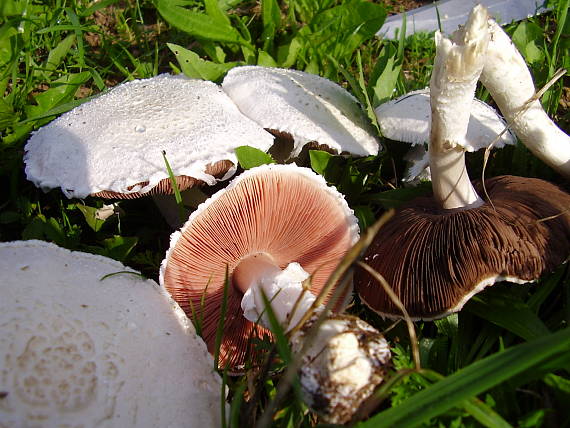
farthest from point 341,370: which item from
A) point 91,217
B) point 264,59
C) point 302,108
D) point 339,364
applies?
point 264,59

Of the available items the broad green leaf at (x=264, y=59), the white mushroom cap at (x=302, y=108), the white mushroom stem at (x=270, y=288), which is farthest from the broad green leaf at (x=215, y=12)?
the white mushroom stem at (x=270, y=288)

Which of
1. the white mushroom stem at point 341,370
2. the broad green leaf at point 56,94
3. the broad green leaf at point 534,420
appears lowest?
the broad green leaf at point 56,94

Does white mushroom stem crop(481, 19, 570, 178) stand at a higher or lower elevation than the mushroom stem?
higher

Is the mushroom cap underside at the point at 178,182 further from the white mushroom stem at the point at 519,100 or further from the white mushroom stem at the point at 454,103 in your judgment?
the white mushroom stem at the point at 519,100

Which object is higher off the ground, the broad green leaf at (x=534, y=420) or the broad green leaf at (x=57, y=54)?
the broad green leaf at (x=534, y=420)

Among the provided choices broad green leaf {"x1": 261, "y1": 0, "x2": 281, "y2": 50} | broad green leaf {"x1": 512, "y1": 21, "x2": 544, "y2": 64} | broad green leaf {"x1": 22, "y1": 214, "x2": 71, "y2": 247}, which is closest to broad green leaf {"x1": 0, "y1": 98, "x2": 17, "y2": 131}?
broad green leaf {"x1": 22, "y1": 214, "x2": 71, "y2": 247}

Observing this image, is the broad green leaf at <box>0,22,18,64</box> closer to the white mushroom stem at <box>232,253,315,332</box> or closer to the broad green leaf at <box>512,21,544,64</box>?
the white mushroom stem at <box>232,253,315,332</box>
